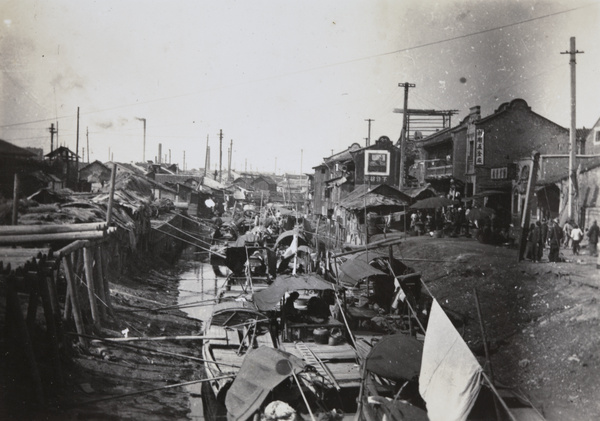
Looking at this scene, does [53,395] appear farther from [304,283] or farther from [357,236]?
[357,236]

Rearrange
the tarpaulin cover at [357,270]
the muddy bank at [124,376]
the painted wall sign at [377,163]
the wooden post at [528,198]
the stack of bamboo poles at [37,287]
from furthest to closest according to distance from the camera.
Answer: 1. the painted wall sign at [377,163]
2. the wooden post at [528,198]
3. the tarpaulin cover at [357,270]
4. the muddy bank at [124,376]
5. the stack of bamboo poles at [37,287]

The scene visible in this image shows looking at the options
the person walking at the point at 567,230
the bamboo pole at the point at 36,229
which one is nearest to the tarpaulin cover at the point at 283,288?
the bamboo pole at the point at 36,229

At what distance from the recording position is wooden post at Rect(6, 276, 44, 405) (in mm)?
8492

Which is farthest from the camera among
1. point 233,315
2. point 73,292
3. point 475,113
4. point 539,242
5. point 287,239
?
point 475,113

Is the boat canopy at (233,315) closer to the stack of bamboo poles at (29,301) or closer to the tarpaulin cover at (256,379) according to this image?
the tarpaulin cover at (256,379)

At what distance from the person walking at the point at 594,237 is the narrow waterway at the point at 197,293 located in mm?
15942

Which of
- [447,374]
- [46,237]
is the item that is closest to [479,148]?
[447,374]

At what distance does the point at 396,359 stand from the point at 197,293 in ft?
57.8

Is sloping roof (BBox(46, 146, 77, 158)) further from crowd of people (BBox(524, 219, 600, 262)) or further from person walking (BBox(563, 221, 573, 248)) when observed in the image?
person walking (BBox(563, 221, 573, 248))

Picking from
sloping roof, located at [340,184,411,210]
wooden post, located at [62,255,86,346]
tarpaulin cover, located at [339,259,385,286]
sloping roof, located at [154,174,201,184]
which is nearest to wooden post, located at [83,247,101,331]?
wooden post, located at [62,255,86,346]

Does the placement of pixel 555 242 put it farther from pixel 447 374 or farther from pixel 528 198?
pixel 447 374

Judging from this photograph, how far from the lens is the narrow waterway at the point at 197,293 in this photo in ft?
40.5

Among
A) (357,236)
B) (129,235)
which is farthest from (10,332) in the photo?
(357,236)

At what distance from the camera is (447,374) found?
27.5 feet
